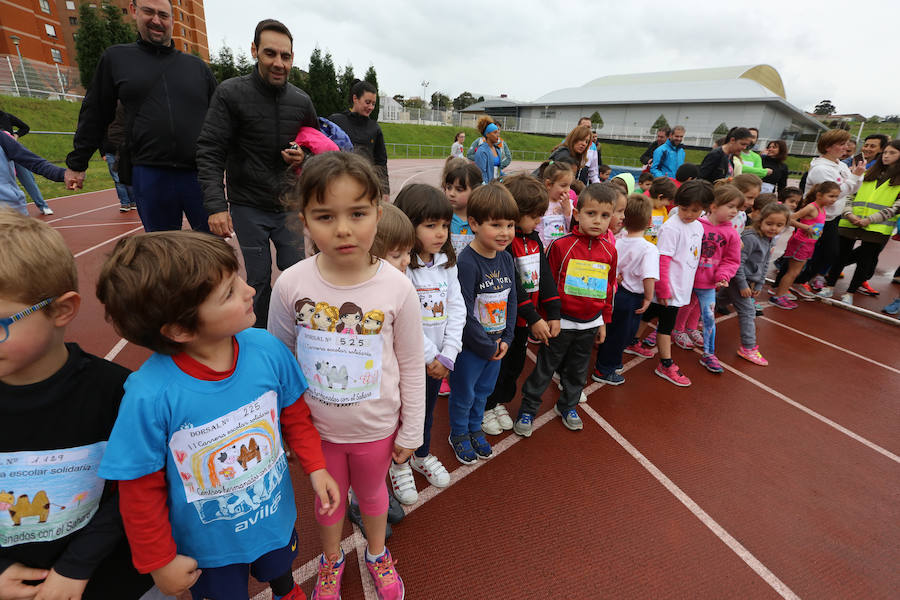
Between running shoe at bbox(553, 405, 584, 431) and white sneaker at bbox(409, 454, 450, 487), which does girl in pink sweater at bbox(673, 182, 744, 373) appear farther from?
white sneaker at bbox(409, 454, 450, 487)

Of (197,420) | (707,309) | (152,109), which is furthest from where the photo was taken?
(707,309)

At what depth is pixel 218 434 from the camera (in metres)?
1.16

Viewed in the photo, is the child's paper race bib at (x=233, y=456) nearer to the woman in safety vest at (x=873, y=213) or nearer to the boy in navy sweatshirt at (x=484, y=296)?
the boy in navy sweatshirt at (x=484, y=296)

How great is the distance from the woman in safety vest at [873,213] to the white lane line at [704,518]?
5493 mm

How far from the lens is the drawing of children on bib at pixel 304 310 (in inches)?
58.7

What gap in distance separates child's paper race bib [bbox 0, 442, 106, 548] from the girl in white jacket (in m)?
1.33

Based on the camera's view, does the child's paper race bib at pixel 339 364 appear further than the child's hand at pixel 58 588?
Yes

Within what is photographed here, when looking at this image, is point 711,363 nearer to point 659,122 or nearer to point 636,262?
point 636,262

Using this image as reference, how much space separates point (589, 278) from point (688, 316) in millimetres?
2385

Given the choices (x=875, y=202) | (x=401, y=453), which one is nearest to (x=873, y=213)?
(x=875, y=202)

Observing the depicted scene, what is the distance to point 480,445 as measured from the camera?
2793 mm

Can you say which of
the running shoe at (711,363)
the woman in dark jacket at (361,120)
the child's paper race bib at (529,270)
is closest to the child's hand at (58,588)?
the child's paper race bib at (529,270)

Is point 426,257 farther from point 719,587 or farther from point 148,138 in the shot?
point 148,138

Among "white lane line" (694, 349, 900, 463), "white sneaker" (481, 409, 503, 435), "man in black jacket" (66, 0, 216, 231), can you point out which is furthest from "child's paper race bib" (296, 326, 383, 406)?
"white lane line" (694, 349, 900, 463)
